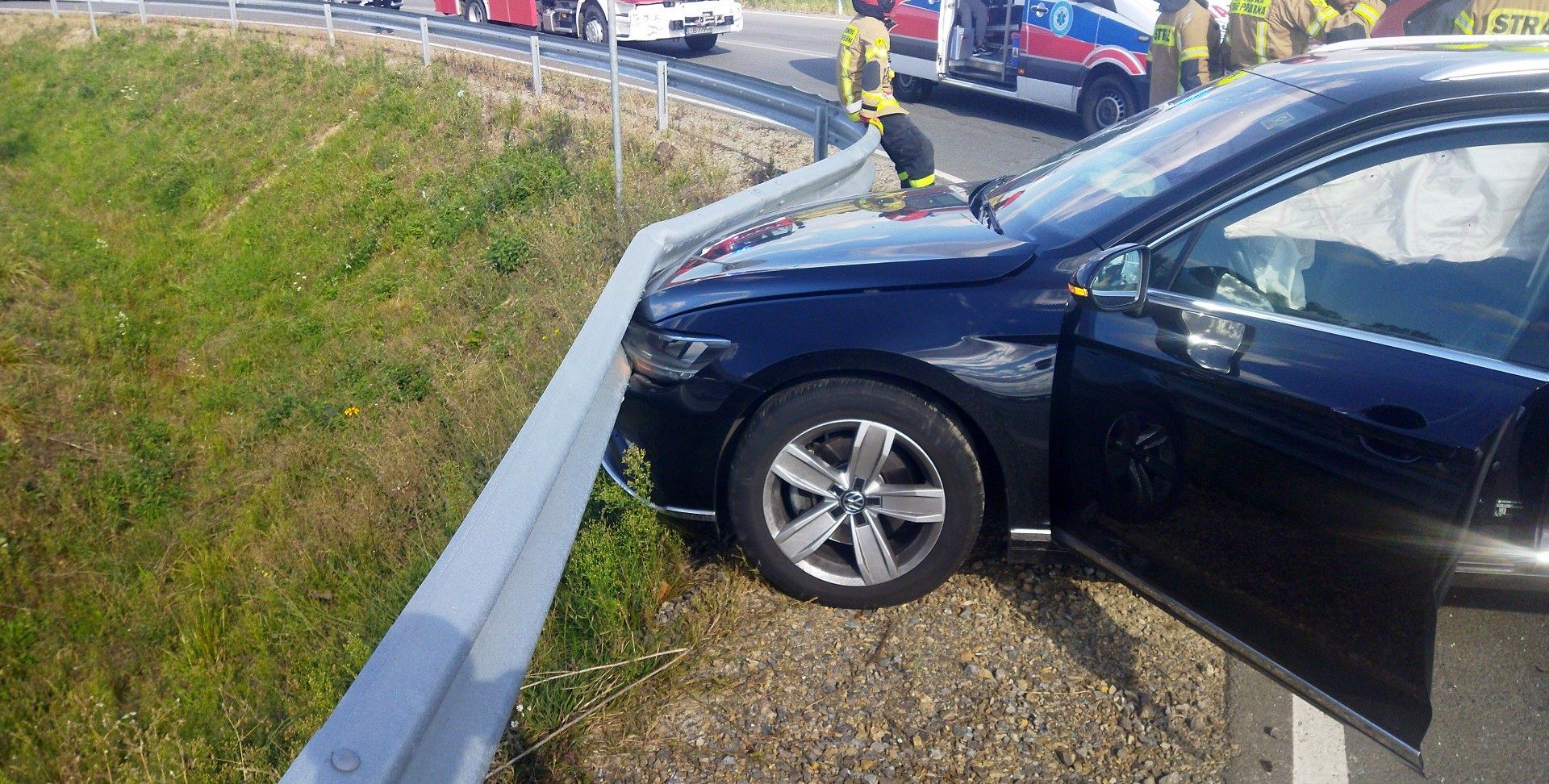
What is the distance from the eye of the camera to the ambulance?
40.0ft

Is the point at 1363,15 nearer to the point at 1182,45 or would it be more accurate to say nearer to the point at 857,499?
the point at 1182,45

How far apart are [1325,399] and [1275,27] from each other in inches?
268

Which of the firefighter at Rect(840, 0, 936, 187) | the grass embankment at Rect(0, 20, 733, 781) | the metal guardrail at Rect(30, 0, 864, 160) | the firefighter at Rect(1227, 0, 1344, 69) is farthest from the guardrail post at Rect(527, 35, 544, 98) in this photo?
the firefighter at Rect(1227, 0, 1344, 69)

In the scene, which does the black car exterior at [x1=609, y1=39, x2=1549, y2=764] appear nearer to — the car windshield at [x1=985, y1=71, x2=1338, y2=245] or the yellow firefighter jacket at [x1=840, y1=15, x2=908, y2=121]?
the car windshield at [x1=985, y1=71, x2=1338, y2=245]

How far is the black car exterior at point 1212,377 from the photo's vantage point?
9.61ft

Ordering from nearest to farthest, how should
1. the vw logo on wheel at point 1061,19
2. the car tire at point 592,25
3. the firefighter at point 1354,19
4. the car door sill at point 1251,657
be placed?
1. the car door sill at point 1251,657
2. the firefighter at point 1354,19
3. the vw logo on wheel at point 1061,19
4. the car tire at point 592,25

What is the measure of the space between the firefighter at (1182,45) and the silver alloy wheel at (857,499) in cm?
685

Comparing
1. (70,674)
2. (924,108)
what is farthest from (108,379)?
(924,108)

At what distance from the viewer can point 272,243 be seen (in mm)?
14461

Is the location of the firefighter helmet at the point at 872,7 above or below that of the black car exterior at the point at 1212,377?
above

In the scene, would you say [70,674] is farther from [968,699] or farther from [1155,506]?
[1155,506]

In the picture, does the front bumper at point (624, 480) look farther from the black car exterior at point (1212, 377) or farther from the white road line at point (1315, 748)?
the white road line at point (1315, 748)

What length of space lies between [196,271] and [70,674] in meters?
8.67

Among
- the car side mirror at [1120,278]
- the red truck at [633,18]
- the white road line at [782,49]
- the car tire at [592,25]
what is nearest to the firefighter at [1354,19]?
the car side mirror at [1120,278]
